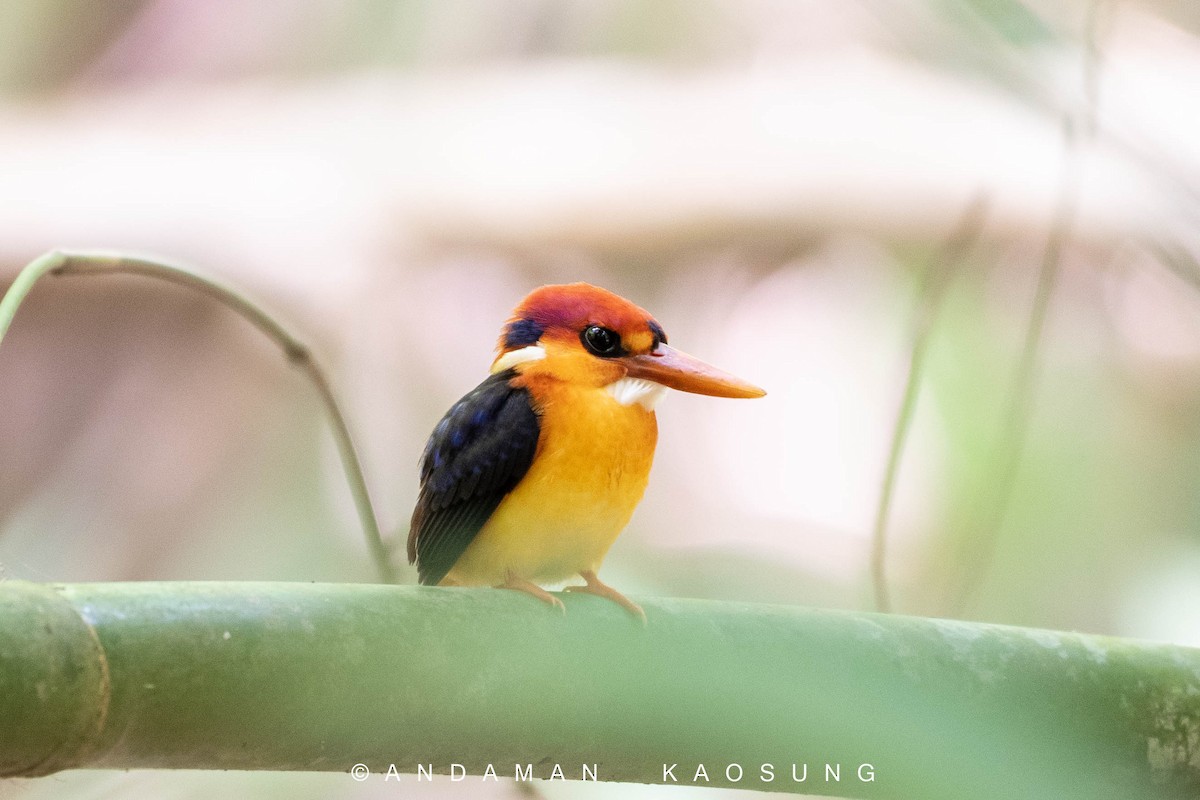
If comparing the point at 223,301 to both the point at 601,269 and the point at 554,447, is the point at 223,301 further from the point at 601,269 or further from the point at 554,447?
the point at 601,269

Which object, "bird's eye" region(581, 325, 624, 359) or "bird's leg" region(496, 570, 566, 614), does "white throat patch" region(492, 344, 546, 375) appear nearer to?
"bird's eye" region(581, 325, 624, 359)

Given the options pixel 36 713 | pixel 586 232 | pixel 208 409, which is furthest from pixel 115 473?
pixel 36 713

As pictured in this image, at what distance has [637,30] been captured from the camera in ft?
9.57

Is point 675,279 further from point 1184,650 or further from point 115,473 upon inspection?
point 1184,650

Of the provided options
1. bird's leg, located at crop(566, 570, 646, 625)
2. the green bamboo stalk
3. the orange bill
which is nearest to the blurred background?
bird's leg, located at crop(566, 570, 646, 625)

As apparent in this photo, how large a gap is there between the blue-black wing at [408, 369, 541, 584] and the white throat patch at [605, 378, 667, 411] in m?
0.08

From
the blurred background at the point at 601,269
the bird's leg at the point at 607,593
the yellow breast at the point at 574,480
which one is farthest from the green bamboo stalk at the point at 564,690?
the blurred background at the point at 601,269

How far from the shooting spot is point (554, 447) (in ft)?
3.66

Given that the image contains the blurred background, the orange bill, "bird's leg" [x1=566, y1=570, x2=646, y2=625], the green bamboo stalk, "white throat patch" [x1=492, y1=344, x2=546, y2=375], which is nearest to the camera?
the green bamboo stalk

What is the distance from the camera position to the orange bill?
3.40 feet

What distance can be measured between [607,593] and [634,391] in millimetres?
176

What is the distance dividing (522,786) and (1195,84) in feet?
6.64

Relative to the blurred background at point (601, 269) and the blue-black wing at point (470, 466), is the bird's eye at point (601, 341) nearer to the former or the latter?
the blue-black wing at point (470, 466)

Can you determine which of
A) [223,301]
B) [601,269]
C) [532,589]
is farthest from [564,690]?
[601,269]
